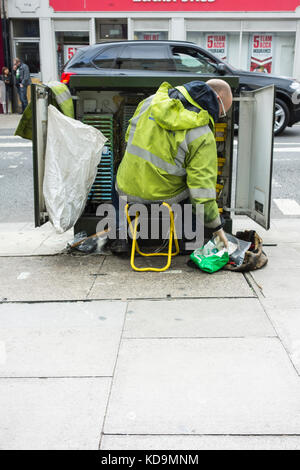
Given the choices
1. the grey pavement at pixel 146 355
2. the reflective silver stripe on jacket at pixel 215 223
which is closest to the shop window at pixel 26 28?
the grey pavement at pixel 146 355

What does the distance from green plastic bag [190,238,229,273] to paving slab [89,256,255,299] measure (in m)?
0.06

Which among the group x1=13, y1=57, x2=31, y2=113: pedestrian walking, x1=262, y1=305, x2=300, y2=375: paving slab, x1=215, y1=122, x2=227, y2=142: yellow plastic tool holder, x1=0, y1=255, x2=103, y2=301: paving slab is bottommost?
x1=0, y1=255, x2=103, y2=301: paving slab

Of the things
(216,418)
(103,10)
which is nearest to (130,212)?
(216,418)

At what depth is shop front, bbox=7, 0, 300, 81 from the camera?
17922 mm

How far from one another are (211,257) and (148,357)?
152 centimetres

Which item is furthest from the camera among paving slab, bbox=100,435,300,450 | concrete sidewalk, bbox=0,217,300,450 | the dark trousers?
the dark trousers

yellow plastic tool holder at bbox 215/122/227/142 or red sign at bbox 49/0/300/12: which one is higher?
red sign at bbox 49/0/300/12

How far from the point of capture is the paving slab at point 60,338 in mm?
2764

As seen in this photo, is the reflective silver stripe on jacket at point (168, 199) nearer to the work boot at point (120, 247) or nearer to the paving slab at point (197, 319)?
the work boot at point (120, 247)

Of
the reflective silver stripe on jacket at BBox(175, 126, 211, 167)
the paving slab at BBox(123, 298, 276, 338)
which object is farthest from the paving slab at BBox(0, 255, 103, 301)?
the reflective silver stripe on jacket at BBox(175, 126, 211, 167)

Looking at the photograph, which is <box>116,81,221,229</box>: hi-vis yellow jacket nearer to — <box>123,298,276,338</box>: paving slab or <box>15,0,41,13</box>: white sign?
<box>123,298,276,338</box>: paving slab

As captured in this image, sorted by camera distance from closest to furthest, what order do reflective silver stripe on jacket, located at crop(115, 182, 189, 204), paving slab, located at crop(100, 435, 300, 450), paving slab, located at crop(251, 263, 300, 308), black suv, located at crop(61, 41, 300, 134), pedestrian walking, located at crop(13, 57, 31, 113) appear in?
paving slab, located at crop(100, 435, 300, 450)
paving slab, located at crop(251, 263, 300, 308)
reflective silver stripe on jacket, located at crop(115, 182, 189, 204)
black suv, located at crop(61, 41, 300, 134)
pedestrian walking, located at crop(13, 57, 31, 113)

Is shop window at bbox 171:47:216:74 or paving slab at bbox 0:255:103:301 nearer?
paving slab at bbox 0:255:103:301

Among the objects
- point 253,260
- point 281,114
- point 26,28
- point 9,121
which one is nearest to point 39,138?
point 253,260
